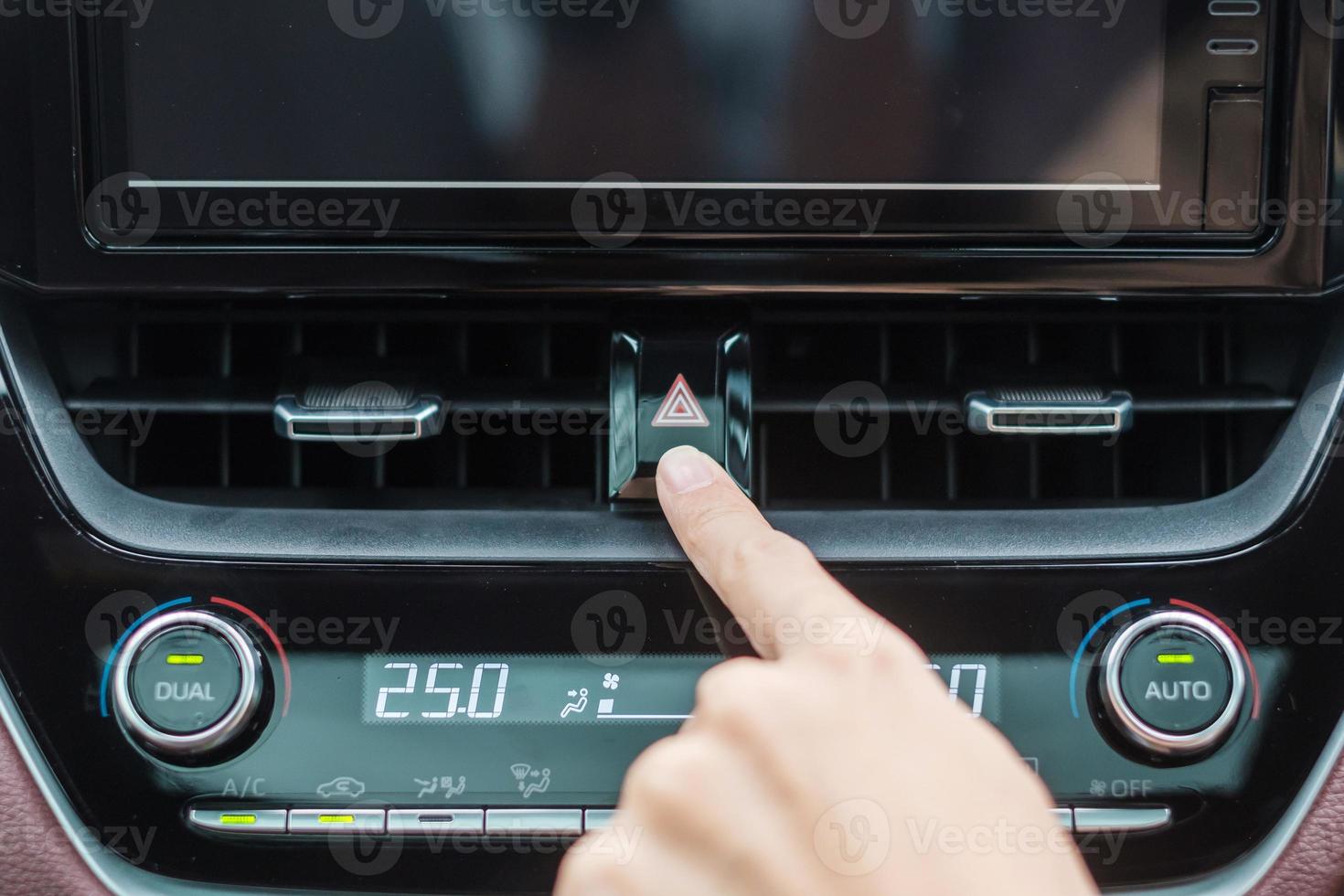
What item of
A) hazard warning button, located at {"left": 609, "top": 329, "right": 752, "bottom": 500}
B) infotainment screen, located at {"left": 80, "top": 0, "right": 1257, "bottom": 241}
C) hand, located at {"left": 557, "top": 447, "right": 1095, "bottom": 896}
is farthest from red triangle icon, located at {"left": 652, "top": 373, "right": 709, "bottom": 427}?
hand, located at {"left": 557, "top": 447, "right": 1095, "bottom": 896}

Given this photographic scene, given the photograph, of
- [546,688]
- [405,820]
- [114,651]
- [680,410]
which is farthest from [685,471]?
[114,651]

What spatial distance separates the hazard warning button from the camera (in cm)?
64

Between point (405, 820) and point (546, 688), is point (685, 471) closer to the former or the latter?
point (546, 688)

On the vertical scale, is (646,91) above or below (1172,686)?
above

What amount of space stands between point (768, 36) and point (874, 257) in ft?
0.51

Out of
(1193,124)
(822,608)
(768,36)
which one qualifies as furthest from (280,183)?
(1193,124)

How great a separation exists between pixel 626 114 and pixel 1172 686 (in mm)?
508

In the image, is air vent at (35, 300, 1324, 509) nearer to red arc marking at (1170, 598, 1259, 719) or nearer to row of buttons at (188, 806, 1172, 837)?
red arc marking at (1170, 598, 1259, 719)

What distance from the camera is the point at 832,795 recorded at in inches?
16.5

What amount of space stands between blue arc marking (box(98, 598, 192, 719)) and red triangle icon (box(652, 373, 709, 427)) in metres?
0.33

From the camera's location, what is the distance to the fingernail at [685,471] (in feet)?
1.97

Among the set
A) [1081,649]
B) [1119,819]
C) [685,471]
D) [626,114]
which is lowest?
[1119,819]

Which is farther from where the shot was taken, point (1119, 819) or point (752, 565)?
point (1119, 819)

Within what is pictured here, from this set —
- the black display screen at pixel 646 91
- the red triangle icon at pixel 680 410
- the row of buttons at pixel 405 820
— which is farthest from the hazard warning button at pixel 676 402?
the row of buttons at pixel 405 820
